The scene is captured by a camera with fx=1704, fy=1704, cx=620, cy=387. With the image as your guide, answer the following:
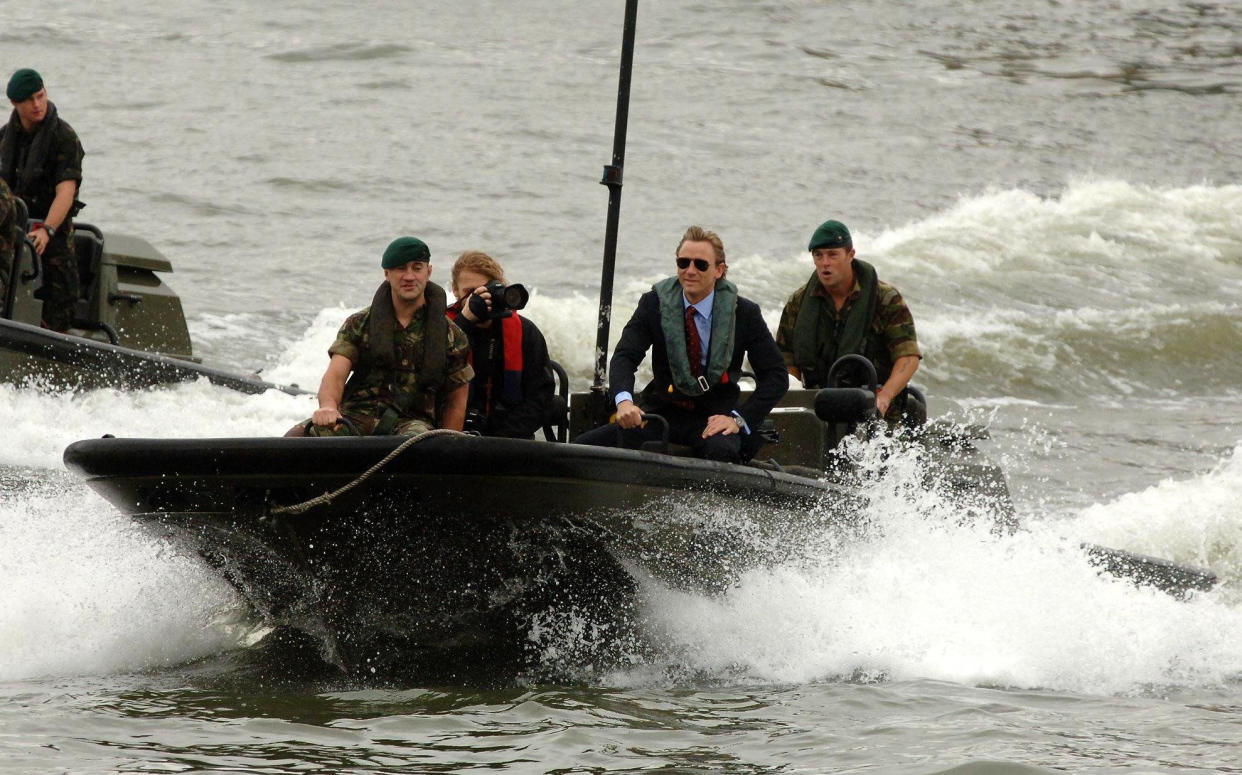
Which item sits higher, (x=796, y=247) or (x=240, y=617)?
(x=796, y=247)

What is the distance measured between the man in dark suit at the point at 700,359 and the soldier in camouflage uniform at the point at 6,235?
4.06 meters

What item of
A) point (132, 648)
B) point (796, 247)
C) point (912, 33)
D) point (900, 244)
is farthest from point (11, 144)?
point (912, 33)

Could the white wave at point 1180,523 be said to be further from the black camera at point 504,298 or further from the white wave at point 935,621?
the black camera at point 504,298

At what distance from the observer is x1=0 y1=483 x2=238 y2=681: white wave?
5.95 m

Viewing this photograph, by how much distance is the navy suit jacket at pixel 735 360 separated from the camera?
243 inches

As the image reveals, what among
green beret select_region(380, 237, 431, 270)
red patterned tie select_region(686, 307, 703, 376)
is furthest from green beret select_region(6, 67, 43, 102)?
red patterned tie select_region(686, 307, 703, 376)

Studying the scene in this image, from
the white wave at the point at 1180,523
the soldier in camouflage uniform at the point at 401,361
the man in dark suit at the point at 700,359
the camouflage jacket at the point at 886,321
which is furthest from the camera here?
the white wave at the point at 1180,523

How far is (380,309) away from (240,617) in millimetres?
1246

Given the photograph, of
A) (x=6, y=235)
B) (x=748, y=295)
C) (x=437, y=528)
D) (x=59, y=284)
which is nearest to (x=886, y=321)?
(x=437, y=528)

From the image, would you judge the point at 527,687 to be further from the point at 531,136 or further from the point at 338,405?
the point at 531,136

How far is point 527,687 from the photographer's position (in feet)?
18.7

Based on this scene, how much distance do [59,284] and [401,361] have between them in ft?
15.7

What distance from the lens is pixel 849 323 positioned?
7.17m

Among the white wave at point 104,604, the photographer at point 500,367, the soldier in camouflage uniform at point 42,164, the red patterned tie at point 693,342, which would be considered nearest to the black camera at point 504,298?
the photographer at point 500,367
